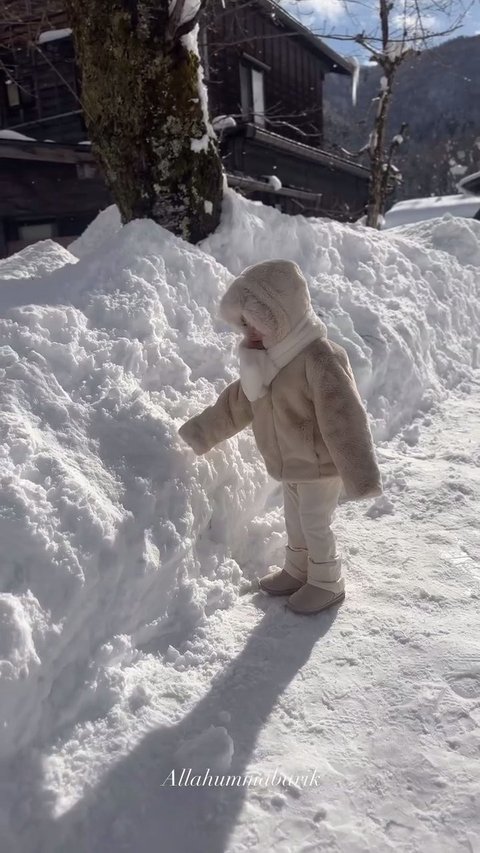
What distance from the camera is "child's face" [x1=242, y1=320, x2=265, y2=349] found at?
258 cm

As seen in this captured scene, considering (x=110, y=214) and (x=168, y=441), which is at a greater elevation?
(x=110, y=214)

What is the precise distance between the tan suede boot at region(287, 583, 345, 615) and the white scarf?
2.63 feet

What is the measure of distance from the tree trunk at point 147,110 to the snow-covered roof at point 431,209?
88.3 ft

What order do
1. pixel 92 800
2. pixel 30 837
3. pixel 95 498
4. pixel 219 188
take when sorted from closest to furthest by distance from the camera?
pixel 30 837
pixel 92 800
pixel 95 498
pixel 219 188

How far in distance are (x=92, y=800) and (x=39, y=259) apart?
2.74 metres

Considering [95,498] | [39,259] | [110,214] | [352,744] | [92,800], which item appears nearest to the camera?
[92,800]

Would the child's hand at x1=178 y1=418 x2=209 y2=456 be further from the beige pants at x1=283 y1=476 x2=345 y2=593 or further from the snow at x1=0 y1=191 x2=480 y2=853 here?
the beige pants at x1=283 y1=476 x2=345 y2=593

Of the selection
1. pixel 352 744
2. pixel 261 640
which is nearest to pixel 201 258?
pixel 261 640

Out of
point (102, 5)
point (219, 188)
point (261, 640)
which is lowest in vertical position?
point (261, 640)

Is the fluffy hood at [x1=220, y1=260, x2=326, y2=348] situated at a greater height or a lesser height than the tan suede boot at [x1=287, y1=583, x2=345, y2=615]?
greater

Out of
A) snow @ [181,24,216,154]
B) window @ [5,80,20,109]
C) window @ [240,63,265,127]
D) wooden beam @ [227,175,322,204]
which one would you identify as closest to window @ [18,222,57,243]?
window @ [5,80,20,109]

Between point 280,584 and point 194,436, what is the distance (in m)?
0.71

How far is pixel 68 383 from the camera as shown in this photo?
254cm

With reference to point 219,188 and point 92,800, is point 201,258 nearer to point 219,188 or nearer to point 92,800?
point 219,188
